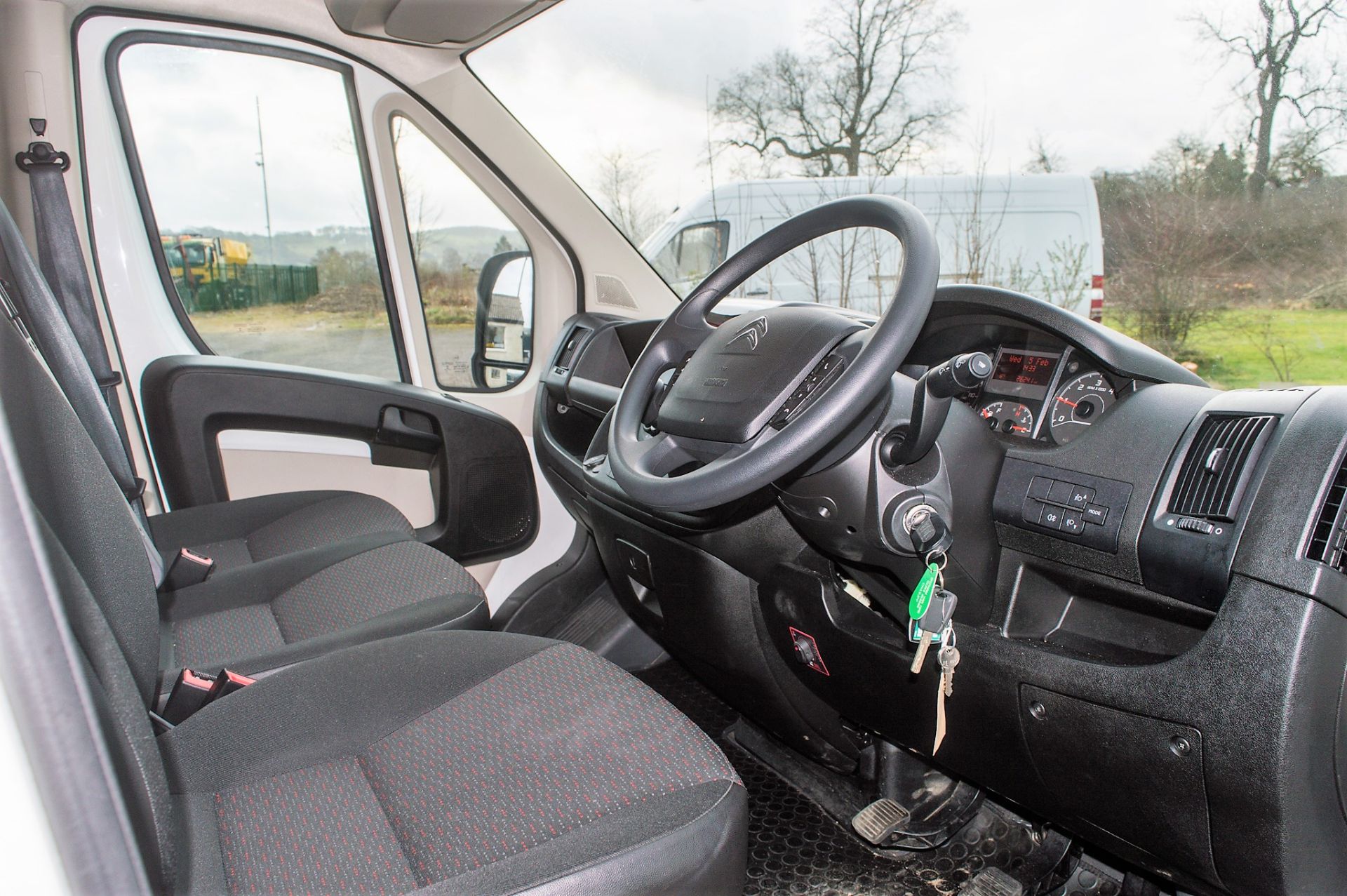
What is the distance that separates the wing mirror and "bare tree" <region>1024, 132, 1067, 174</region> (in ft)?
4.20

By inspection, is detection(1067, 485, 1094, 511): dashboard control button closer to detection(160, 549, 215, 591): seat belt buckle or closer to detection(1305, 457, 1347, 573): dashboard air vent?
detection(1305, 457, 1347, 573): dashboard air vent

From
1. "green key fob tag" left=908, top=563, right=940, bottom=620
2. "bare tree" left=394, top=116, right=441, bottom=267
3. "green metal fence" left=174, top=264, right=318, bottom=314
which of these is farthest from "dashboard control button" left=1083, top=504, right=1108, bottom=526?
"green metal fence" left=174, top=264, right=318, bottom=314

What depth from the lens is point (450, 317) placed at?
252 centimetres

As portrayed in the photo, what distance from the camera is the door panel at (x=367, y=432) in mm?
2096

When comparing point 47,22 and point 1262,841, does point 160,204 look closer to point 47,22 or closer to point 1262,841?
point 47,22

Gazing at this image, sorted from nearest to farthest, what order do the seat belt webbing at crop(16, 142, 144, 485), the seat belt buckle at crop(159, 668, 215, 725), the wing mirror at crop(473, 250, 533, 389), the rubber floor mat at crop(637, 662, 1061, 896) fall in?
the seat belt buckle at crop(159, 668, 215, 725), the rubber floor mat at crop(637, 662, 1061, 896), the seat belt webbing at crop(16, 142, 144, 485), the wing mirror at crop(473, 250, 533, 389)

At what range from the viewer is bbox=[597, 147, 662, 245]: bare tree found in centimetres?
233

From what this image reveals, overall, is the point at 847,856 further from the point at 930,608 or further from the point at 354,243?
the point at 354,243

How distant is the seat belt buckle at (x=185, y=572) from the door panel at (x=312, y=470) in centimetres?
51

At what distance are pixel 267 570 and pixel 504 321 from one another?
1089 millimetres

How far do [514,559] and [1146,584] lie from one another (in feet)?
5.56

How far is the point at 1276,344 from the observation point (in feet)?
4.39

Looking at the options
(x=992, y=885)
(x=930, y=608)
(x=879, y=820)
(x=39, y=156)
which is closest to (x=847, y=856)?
(x=879, y=820)

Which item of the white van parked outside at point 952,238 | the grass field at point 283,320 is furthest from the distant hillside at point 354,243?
the white van parked outside at point 952,238
